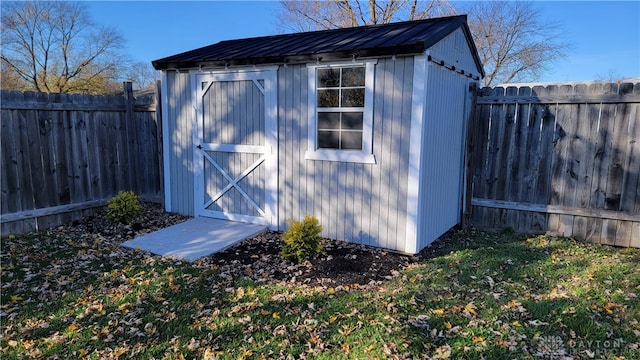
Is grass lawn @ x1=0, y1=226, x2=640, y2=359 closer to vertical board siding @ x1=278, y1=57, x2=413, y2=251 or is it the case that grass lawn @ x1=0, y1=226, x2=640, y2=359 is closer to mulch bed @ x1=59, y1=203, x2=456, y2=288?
mulch bed @ x1=59, y1=203, x2=456, y2=288

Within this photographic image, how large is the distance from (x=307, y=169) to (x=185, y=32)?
17.4 meters

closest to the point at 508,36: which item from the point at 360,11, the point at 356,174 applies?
the point at 360,11

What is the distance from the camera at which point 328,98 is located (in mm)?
5172

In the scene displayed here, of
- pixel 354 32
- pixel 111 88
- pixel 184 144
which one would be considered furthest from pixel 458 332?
pixel 111 88

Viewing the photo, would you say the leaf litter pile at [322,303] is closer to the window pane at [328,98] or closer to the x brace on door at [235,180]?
the x brace on door at [235,180]

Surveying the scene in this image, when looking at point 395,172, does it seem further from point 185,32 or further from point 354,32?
point 185,32

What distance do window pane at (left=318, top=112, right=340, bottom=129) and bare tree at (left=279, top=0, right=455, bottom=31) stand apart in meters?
11.9

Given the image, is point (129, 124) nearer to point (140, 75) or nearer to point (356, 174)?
point (356, 174)

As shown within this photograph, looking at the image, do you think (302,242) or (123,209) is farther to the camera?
(123,209)

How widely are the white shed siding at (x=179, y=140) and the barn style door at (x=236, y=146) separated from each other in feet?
0.65

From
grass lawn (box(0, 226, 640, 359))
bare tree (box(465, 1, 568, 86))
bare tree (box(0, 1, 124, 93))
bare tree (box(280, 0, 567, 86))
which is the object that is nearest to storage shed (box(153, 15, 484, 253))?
grass lawn (box(0, 226, 640, 359))

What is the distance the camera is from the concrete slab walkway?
16.1ft

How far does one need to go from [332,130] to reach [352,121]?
314 mm

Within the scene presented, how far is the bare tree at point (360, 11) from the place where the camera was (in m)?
15.6
